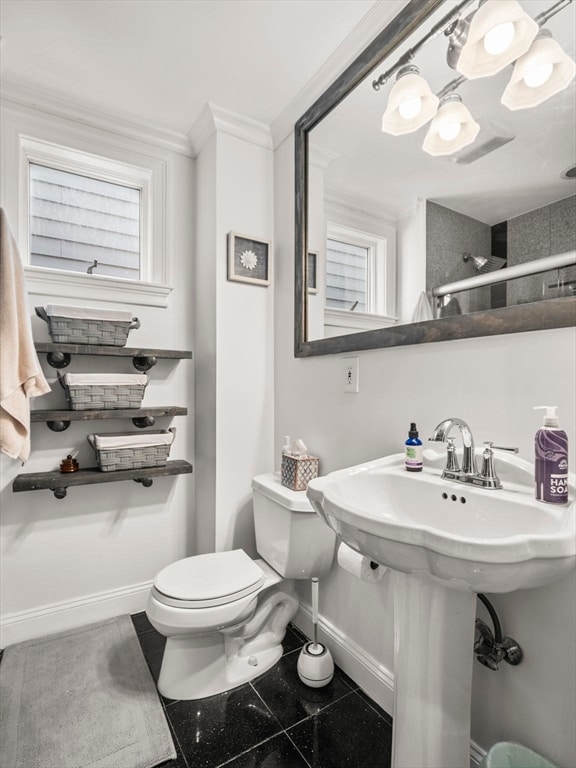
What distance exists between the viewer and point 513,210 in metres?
1.08

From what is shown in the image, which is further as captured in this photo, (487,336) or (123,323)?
(123,323)

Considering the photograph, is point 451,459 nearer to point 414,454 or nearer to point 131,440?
point 414,454

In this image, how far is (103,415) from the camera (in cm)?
174

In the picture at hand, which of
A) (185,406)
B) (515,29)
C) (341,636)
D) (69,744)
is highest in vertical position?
(515,29)

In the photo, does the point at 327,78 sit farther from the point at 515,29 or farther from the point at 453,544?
the point at 453,544

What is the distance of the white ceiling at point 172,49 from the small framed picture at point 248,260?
603 mm

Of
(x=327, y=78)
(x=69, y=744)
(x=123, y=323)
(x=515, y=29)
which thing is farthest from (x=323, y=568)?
(x=327, y=78)

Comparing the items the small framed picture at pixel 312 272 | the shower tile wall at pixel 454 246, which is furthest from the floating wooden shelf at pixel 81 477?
the shower tile wall at pixel 454 246

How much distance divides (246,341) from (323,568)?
1.09 meters

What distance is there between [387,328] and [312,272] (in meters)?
0.57

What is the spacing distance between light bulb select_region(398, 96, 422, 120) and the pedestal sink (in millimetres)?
1104

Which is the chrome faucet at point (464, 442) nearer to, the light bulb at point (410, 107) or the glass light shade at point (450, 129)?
the glass light shade at point (450, 129)

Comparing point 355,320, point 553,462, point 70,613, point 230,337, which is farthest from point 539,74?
point 70,613

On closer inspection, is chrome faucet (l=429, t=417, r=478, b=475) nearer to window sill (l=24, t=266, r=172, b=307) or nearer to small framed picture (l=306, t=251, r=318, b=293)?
small framed picture (l=306, t=251, r=318, b=293)
